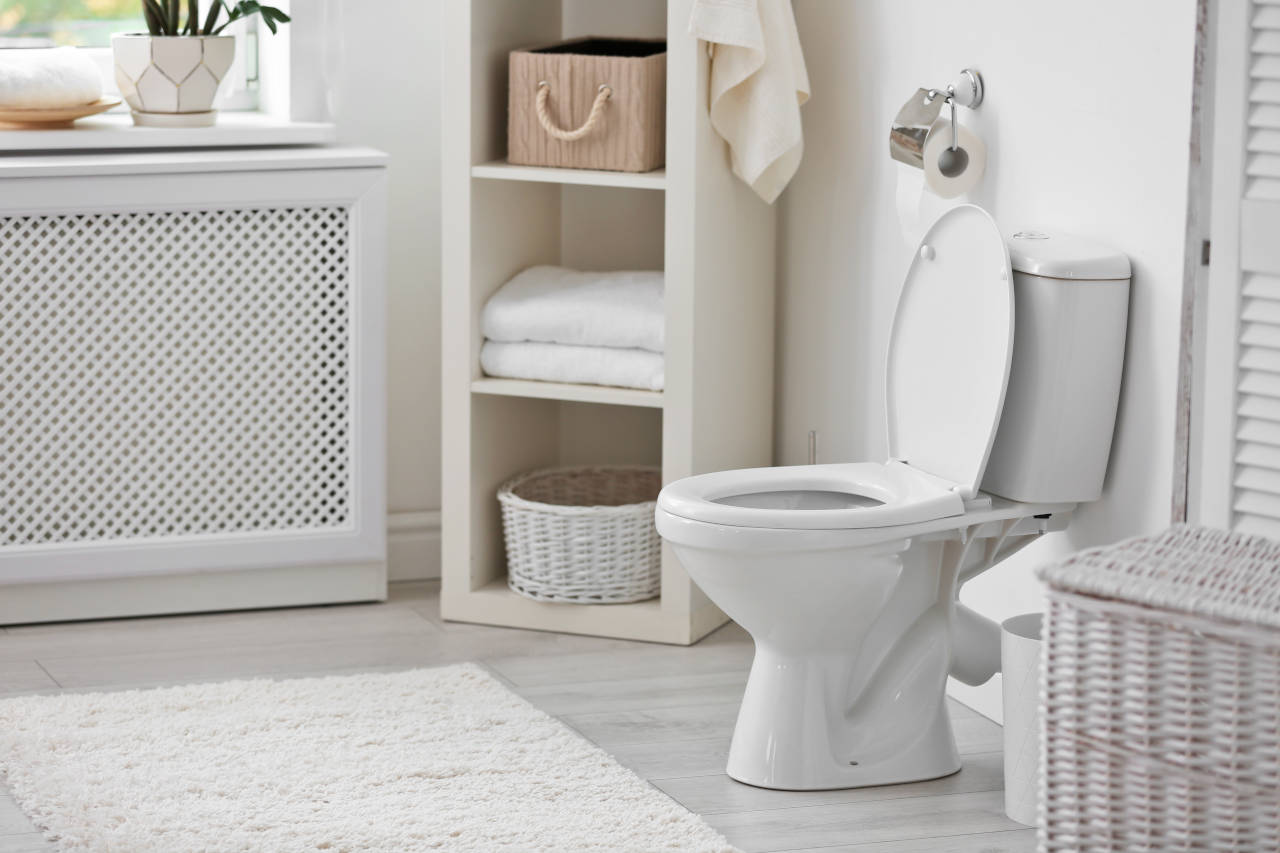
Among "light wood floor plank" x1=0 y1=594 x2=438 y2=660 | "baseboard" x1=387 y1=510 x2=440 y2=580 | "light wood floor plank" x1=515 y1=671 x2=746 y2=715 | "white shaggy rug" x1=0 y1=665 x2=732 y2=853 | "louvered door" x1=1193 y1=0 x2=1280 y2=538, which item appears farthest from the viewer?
"baseboard" x1=387 y1=510 x2=440 y2=580

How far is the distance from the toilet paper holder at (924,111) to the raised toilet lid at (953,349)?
0.54ft

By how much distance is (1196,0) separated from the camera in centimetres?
214

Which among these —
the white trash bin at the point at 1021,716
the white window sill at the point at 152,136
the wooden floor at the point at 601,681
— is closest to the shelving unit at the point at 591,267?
the wooden floor at the point at 601,681

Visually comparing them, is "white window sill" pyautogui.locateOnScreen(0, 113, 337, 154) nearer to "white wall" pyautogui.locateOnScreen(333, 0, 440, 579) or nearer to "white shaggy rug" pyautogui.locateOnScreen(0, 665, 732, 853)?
"white wall" pyautogui.locateOnScreen(333, 0, 440, 579)

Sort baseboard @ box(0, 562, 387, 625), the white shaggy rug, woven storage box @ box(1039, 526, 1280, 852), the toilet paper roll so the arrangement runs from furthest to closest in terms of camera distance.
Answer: baseboard @ box(0, 562, 387, 625), the toilet paper roll, the white shaggy rug, woven storage box @ box(1039, 526, 1280, 852)

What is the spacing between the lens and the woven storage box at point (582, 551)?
304cm

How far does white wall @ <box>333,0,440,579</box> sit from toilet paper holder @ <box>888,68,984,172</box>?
1072 millimetres

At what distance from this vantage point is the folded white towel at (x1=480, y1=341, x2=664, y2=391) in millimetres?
2998

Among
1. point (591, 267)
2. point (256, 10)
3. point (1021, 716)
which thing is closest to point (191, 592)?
point (591, 267)

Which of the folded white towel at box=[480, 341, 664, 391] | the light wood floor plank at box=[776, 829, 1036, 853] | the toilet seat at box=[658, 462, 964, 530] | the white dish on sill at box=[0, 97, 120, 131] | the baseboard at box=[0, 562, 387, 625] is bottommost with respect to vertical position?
the light wood floor plank at box=[776, 829, 1036, 853]

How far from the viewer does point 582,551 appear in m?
3.06

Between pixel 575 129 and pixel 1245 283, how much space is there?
126 centimetres

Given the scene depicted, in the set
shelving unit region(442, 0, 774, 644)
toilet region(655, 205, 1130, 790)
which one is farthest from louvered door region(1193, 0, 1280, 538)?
shelving unit region(442, 0, 774, 644)

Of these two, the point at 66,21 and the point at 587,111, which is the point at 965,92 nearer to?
the point at 587,111
